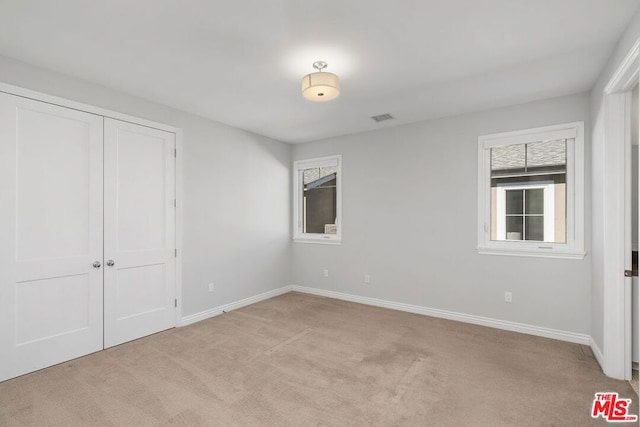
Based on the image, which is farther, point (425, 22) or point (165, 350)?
point (165, 350)

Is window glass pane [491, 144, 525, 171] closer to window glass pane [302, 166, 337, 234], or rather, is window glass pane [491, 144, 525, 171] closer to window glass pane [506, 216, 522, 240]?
window glass pane [506, 216, 522, 240]

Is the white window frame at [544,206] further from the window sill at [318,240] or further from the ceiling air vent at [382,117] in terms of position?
the window sill at [318,240]

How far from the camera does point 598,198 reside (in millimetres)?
2844

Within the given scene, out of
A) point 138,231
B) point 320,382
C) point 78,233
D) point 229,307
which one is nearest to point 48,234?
point 78,233

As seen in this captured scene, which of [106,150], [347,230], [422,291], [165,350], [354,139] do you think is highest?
[354,139]

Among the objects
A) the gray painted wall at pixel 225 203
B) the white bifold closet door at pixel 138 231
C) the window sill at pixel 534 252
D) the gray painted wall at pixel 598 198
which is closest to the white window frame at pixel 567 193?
the window sill at pixel 534 252

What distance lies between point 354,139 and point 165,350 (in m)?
3.76

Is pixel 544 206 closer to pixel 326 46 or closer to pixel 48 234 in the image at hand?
pixel 326 46

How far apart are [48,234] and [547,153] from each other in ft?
17.0

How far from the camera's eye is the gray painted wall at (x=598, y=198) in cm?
268

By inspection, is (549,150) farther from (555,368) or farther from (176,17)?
(176,17)

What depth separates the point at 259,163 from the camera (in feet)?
16.3

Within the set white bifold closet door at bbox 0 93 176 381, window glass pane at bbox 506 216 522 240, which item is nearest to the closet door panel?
white bifold closet door at bbox 0 93 176 381

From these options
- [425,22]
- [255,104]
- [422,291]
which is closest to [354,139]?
[255,104]
